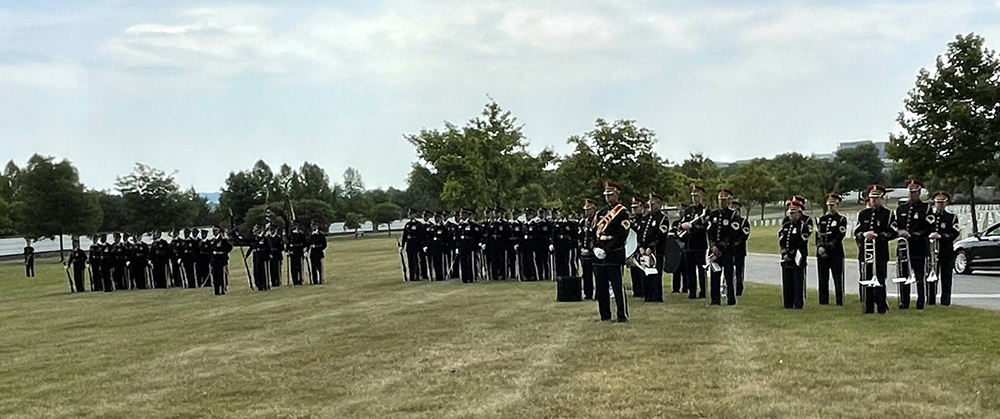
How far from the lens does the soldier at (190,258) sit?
87.1 feet

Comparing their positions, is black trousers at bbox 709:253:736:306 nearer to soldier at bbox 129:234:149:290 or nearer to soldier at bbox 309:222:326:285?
soldier at bbox 309:222:326:285

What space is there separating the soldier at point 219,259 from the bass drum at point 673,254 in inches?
426

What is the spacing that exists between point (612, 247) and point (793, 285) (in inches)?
126

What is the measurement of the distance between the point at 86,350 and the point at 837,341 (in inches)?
371

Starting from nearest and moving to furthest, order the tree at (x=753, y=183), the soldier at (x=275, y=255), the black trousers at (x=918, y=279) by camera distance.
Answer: the black trousers at (x=918, y=279)
the soldier at (x=275, y=255)
the tree at (x=753, y=183)

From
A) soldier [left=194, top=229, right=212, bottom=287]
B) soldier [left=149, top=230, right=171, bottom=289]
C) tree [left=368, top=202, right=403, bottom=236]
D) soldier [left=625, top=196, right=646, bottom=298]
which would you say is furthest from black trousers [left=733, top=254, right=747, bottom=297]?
tree [left=368, top=202, right=403, bottom=236]

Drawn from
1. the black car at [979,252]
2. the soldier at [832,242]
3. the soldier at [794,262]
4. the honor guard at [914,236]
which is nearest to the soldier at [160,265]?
the soldier at [794,262]

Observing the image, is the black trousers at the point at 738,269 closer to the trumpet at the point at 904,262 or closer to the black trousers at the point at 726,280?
the black trousers at the point at 726,280

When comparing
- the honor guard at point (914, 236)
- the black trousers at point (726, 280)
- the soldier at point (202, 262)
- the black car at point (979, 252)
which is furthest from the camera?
the soldier at point (202, 262)

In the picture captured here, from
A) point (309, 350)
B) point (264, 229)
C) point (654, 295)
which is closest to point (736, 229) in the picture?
point (654, 295)

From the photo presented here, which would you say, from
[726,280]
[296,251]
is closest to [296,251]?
[296,251]

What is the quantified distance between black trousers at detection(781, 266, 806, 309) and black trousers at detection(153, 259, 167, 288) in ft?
57.5

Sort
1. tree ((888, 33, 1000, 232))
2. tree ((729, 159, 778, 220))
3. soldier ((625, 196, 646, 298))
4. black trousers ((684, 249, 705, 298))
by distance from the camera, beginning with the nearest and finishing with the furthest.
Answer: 1. black trousers ((684, 249, 705, 298))
2. soldier ((625, 196, 646, 298))
3. tree ((888, 33, 1000, 232))
4. tree ((729, 159, 778, 220))

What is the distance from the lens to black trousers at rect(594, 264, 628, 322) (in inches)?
554
